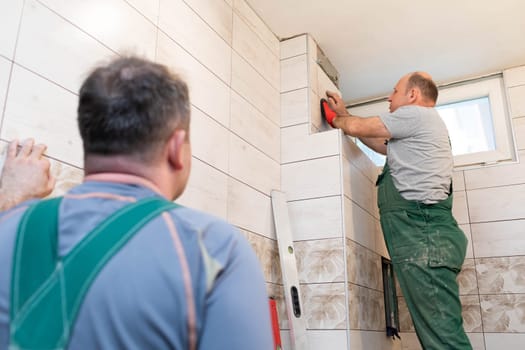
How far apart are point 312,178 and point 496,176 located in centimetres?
108

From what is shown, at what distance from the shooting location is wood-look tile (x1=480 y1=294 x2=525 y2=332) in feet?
7.77

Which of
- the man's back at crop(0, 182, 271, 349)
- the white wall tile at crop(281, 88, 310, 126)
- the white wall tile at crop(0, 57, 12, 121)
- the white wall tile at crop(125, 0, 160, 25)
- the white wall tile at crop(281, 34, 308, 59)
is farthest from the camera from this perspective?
the white wall tile at crop(281, 34, 308, 59)

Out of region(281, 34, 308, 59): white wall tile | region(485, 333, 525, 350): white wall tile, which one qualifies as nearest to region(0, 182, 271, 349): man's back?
region(281, 34, 308, 59): white wall tile

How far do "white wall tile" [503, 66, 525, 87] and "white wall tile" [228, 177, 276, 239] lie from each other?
157cm

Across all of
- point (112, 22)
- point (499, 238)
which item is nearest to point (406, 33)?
point (499, 238)

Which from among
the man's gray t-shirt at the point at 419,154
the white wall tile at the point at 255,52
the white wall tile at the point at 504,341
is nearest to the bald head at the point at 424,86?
the man's gray t-shirt at the point at 419,154

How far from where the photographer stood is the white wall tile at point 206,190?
1.65 m

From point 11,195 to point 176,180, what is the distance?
1.56ft

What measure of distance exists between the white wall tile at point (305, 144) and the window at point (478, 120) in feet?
3.15

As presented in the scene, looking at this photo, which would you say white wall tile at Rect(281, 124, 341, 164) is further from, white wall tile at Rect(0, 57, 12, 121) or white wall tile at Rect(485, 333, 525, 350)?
white wall tile at Rect(0, 57, 12, 121)

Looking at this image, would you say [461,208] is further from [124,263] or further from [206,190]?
[124,263]

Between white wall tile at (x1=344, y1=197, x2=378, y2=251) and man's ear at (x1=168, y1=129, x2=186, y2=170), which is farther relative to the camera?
white wall tile at (x1=344, y1=197, x2=378, y2=251)

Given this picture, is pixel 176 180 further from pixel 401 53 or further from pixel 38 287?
pixel 401 53

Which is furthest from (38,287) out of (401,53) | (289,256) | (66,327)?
(401,53)
